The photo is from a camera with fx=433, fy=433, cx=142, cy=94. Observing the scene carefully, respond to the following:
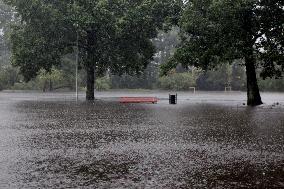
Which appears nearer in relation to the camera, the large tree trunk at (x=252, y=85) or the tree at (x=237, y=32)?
the tree at (x=237, y=32)

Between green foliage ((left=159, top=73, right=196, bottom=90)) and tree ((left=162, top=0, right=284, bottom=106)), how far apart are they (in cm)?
6523

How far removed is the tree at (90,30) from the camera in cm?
4159

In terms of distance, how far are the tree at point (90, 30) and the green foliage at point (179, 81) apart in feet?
185

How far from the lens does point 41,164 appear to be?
9.68 meters

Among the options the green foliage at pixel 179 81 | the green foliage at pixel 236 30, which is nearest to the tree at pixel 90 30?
the green foliage at pixel 236 30

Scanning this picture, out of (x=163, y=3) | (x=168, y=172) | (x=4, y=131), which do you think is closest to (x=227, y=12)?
(x=163, y=3)

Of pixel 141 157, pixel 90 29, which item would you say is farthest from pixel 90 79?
pixel 141 157

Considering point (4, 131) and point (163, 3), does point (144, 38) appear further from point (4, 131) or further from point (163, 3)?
point (4, 131)

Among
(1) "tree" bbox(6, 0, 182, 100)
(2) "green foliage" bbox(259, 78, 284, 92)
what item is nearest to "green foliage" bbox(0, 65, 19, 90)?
(1) "tree" bbox(6, 0, 182, 100)

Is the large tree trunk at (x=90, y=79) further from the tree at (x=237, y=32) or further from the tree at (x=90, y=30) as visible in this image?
the tree at (x=237, y=32)

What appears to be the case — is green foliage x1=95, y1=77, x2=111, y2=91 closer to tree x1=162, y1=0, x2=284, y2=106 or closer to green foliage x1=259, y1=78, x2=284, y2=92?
green foliage x1=259, y1=78, x2=284, y2=92

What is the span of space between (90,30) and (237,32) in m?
16.9

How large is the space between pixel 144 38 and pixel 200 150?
34.2m

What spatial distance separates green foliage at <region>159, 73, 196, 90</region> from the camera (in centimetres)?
10250
